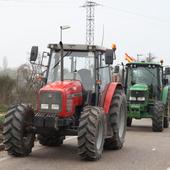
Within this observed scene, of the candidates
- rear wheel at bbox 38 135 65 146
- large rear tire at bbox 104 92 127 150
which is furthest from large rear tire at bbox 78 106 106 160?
rear wheel at bbox 38 135 65 146

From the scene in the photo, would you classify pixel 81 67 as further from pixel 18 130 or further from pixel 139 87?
pixel 139 87

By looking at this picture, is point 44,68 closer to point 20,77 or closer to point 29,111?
point 29,111

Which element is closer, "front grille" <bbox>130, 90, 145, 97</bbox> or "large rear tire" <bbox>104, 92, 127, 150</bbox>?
"large rear tire" <bbox>104, 92, 127, 150</bbox>

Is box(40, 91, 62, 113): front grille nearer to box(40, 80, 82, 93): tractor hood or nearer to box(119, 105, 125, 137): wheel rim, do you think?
box(40, 80, 82, 93): tractor hood

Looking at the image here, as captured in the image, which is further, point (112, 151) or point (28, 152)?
point (112, 151)

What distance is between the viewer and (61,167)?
9.72m

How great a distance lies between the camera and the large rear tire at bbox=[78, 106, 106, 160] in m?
Answer: 10.3

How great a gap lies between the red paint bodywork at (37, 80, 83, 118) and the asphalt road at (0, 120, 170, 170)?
106cm

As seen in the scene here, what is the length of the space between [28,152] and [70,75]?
6.77 feet

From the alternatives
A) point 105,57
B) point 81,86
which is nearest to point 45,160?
point 81,86

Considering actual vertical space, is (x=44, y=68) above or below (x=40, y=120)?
above

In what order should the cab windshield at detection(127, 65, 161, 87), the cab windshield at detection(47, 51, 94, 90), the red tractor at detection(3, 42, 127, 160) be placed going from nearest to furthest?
the red tractor at detection(3, 42, 127, 160)
the cab windshield at detection(47, 51, 94, 90)
the cab windshield at detection(127, 65, 161, 87)

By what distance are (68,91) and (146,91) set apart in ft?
28.9

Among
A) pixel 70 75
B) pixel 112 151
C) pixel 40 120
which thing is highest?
pixel 70 75
